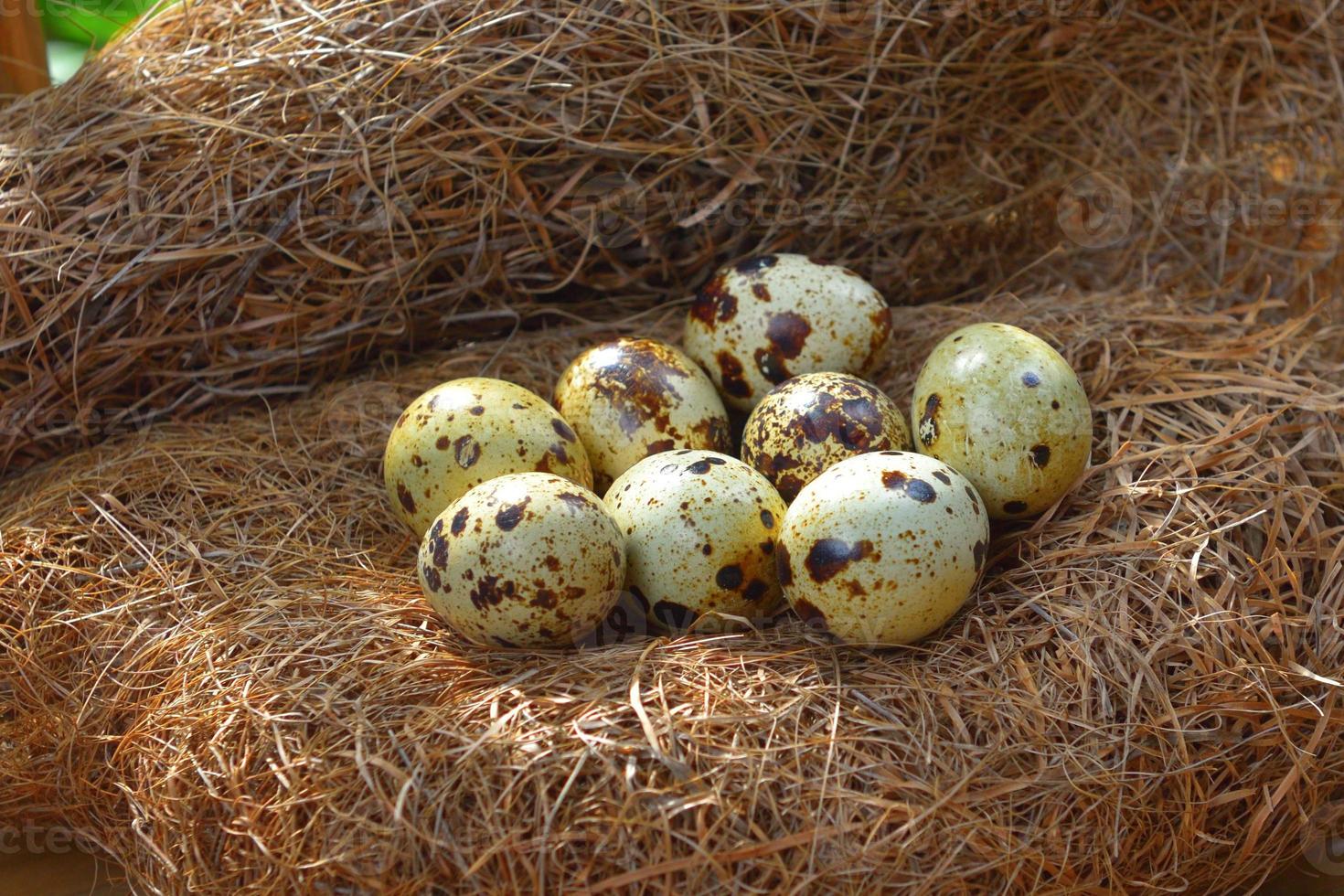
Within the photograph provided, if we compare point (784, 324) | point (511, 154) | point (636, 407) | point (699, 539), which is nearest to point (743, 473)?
point (699, 539)

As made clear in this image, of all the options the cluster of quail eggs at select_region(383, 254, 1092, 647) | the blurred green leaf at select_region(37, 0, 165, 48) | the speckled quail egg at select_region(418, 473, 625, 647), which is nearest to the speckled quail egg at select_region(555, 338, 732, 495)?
the cluster of quail eggs at select_region(383, 254, 1092, 647)

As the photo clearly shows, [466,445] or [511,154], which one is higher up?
[511,154]

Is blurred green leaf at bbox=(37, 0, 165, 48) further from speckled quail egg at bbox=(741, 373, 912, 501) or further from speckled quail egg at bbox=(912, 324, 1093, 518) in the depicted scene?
speckled quail egg at bbox=(912, 324, 1093, 518)

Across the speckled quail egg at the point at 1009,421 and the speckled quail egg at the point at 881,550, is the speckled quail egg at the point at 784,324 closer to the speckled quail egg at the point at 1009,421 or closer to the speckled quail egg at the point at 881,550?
the speckled quail egg at the point at 1009,421

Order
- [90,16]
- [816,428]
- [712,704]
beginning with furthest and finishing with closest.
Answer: [90,16]
[816,428]
[712,704]

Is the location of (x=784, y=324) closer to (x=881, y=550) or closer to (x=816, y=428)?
(x=816, y=428)

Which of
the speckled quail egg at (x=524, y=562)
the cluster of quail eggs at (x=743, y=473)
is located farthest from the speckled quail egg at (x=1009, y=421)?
the speckled quail egg at (x=524, y=562)

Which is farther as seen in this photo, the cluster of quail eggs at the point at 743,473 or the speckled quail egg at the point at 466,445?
the speckled quail egg at the point at 466,445
